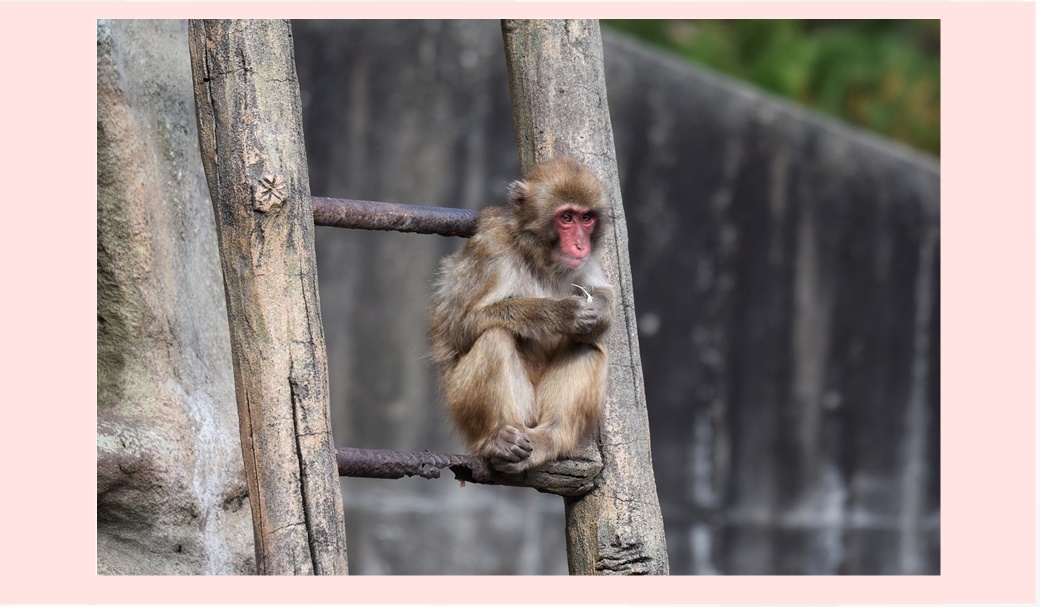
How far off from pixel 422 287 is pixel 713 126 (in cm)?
232

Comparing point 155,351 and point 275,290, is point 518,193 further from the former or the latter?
point 155,351

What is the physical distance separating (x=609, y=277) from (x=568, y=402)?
0.48 meters

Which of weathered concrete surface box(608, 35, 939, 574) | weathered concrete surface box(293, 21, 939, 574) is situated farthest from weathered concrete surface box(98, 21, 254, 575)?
weathered concrete surface box(608, 35, 939, 574)

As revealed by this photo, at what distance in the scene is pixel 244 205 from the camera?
4047 mm

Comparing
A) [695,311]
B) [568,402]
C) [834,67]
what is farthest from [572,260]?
[834,67]

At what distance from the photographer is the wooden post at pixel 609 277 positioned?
470cm

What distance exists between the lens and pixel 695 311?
31.7 ft

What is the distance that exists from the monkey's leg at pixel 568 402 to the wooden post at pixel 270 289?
3.03 feet

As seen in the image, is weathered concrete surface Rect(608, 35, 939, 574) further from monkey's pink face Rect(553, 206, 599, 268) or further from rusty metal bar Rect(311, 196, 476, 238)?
rusty metal bar Rect(311, 196, 476, 238)

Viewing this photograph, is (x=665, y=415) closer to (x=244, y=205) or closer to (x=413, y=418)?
(x=413, y=418)

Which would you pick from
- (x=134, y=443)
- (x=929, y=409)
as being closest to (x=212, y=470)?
(x=134, y=443)

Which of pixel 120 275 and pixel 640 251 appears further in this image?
pixel 640 251

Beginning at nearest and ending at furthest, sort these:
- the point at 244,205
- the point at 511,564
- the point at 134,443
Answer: the point at 244,205
the point at 134,443
the point at 511,564

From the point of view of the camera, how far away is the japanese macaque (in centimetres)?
476
